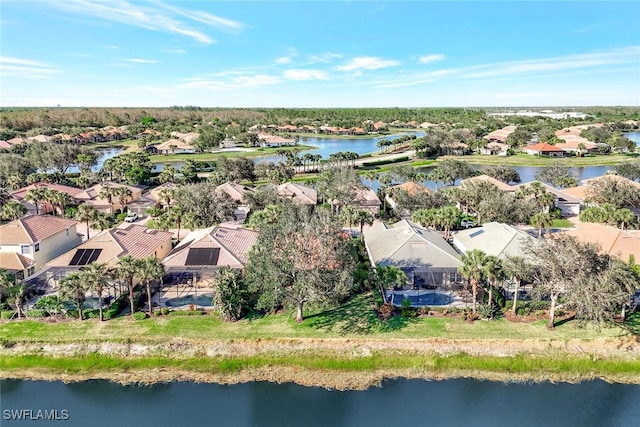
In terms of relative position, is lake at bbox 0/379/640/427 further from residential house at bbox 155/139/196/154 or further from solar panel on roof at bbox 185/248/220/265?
residential house at bbox 155/139/196/154

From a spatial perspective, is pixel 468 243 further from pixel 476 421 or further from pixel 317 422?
pixel 317 422

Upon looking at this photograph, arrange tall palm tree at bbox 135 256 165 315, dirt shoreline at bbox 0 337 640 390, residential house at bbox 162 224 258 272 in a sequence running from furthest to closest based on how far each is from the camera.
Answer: residential house at bbox 162 224 258 272
tall palm tree at bbox 135 256 165 315
dirt shoreline at bbox 0 337 640 390

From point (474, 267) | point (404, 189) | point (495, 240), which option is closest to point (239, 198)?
point (404, 189)

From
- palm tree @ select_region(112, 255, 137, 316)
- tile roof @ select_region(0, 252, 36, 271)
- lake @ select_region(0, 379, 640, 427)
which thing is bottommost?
lake @ select_region(0, 379, 640, 427)

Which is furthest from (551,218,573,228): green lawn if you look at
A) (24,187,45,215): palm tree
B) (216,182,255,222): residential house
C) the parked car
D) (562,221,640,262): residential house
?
(24,187,45,215): palm tree

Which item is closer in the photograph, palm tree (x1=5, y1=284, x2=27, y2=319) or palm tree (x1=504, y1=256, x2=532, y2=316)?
palm tree (x1=504, y1=256, x2=532, y2=316)

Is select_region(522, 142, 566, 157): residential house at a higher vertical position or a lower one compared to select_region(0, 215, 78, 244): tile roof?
higher

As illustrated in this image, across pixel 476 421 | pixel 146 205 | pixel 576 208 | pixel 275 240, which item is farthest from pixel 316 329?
pixel 576 208
